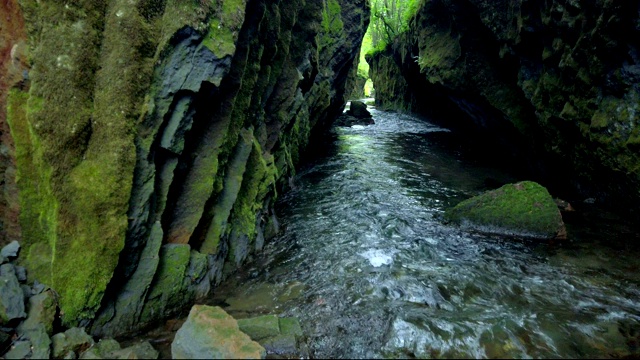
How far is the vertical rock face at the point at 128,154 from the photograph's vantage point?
234 inches

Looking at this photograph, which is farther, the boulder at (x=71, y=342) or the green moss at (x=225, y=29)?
the green moss at (x=225, y=29)

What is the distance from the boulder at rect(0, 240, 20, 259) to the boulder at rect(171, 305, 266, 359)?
316cm

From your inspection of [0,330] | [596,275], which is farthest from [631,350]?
[0,330]

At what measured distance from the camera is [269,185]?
37.6 ft

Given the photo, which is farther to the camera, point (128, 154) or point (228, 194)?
point (228, 194)

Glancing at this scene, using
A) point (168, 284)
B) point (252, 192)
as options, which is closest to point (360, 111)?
point (252, 192)

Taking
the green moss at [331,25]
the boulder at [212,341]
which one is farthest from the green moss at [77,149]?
the green moss at [331,25]

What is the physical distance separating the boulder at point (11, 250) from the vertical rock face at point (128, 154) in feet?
0.41

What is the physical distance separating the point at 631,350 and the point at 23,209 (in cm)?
1032

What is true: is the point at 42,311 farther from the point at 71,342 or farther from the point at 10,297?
the point at 71,342

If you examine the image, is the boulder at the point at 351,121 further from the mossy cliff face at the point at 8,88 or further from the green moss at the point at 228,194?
the mossy cliff face at the point at 8,88

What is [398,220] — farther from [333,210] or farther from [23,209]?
[23,209]

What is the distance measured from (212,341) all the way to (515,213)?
9506 mm

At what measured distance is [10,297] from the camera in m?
5.37
